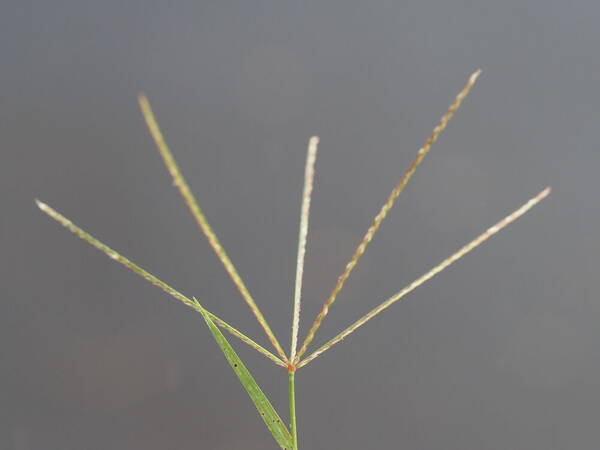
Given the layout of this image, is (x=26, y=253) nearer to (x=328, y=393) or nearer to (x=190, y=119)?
(x=190, y=119)

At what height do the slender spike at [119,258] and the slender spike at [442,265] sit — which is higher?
the slender spike at [119,258]

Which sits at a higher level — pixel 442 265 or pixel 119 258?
pixel 119 258

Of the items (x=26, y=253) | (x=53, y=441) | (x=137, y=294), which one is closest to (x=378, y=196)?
(x=137, y=294)

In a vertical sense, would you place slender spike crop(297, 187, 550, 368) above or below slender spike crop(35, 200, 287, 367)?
below

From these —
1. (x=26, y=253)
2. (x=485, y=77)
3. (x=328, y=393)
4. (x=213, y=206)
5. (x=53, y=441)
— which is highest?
(x=26, y=253)

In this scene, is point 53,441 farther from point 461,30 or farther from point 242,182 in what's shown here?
point 461,30

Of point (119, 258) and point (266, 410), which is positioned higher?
point (119, 258)

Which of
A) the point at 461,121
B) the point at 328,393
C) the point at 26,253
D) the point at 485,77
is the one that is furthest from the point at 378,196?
the point at 26,253

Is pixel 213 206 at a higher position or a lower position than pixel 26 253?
lower

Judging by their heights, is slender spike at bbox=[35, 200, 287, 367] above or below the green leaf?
above

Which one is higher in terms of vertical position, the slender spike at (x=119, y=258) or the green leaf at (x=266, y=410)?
the slender spike at (x=119, y=258)
